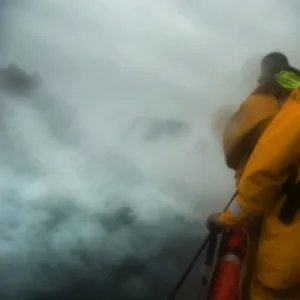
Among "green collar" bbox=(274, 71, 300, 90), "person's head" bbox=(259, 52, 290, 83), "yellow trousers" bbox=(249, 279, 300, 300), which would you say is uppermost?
"person's head" bbox=(259, 52, 290, 83)

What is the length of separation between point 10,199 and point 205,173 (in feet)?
2.63

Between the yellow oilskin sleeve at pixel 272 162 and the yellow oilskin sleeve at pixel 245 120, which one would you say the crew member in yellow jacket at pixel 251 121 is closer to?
the yellow oilskin sleeve at pixel 245 120

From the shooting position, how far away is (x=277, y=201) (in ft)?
3.52

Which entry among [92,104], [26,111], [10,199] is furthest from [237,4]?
[10,199]

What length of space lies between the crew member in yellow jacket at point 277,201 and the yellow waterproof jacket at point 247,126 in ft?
0.38

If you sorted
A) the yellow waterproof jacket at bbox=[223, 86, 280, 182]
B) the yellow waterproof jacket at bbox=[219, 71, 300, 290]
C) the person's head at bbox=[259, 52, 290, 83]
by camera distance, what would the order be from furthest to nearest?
the person's head at bbox=[259, 52, 290, 83]
the yellow waterproof jacket at bbox=[223, 86, 280, 182]
the yellow waterproof jacket at bbox=[219, 71, 300, 290]

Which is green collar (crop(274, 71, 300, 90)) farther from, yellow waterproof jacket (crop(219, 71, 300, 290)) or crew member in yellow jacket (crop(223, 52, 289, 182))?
yellow waterproof jacket (crop(219, 71, 300, 290))

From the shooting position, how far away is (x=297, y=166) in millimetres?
1038

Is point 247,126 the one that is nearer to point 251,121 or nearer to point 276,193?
point 251,121

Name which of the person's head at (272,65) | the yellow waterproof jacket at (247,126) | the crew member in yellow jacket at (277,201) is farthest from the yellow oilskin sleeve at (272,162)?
the person's head at (272,65)

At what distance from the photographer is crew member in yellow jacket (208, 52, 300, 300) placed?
3.29 ft

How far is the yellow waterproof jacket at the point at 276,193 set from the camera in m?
1.00

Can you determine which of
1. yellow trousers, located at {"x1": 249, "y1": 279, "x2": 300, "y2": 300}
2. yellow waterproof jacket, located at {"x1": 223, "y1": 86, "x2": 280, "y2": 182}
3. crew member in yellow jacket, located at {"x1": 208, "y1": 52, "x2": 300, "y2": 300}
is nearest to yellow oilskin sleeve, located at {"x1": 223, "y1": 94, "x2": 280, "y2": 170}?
yellow waterproof jacket, located at {"x1": 223, "y1": 86, "x2": 280, "y2": 182}

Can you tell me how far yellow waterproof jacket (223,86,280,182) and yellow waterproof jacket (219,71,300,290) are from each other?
0.12 m
